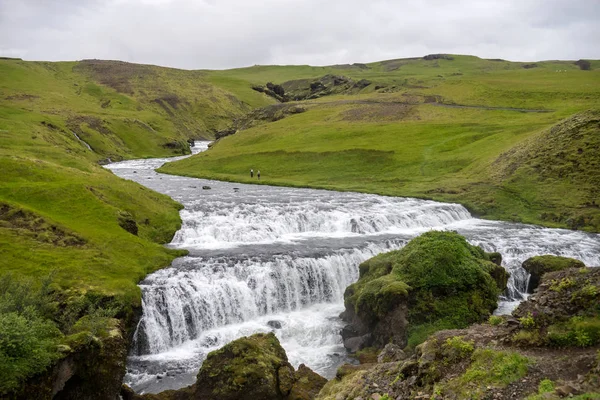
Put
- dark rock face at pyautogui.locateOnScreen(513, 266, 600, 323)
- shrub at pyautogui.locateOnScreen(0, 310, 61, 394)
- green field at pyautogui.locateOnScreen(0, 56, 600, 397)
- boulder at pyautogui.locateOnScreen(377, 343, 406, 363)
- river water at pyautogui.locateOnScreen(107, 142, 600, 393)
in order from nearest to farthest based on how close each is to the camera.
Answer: dark rock face at pyautogui.locateOnScreen(513, 266, 600, 323)
shrub at pyautogui.locateOnScreen(0, 310, 61, 394)
boulder at pyautogui.locateOnScreen(377, 343, 406, 363)
green field at pyautogui.locateOnScreen(0, 56, 600, 397)
river water at pyautogui.locateOnScreen(107, 142, 600, 393)

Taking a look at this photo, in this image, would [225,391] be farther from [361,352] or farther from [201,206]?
[201,206]

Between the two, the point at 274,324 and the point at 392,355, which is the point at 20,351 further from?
the point at 274,324

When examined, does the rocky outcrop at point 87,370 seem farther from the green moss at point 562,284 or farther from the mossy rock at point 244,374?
the green moss at point 562,284

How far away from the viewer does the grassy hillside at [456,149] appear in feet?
182

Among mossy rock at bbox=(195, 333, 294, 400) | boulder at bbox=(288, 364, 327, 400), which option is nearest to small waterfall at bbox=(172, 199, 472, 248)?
mossy rock at bbox=(195, 333, 294, 400)

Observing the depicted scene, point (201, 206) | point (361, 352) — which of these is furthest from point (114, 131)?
point (361, 352)

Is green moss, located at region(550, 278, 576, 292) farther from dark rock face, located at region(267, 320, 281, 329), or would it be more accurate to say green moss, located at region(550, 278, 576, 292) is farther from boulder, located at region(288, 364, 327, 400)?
dark rock face, located at region(267, 320, 281, 329)

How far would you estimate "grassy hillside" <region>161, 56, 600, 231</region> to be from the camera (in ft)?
182

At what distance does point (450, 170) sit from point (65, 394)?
65761 mm

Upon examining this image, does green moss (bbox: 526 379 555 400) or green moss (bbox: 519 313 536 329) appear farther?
green moss (bbox: 519 313 536 329)

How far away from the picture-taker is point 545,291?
1422 centimetres

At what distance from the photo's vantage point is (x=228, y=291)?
30141 millimetres

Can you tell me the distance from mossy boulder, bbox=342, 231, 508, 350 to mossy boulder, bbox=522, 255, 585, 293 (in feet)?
23.4

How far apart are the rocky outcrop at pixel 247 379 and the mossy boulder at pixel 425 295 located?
17.6 feet
